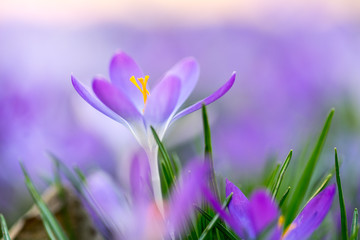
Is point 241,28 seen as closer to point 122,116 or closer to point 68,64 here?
point 68,64

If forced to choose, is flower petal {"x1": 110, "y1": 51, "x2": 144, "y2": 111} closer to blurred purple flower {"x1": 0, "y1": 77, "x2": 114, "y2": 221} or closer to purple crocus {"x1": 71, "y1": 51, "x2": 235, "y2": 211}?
purple crocus {"x1": 71, "y1": 51, "x2": 235, "y2": 211}

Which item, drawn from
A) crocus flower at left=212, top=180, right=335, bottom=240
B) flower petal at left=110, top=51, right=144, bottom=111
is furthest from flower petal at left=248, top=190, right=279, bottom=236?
flower petal at left=110, top=51, right=144, bottom=111

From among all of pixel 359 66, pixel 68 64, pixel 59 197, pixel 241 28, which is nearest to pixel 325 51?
pixel 359 66

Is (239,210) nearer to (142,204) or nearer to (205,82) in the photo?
(142,204)

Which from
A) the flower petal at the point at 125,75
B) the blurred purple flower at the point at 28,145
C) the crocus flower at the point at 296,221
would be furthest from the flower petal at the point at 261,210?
the blurred purple flower at the point at 28,145

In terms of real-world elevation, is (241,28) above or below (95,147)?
above

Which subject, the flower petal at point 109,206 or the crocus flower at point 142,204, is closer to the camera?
the crocus flower at point 142,204

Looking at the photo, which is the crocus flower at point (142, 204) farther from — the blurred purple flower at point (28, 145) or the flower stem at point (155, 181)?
the blurred purple flower at point (28, 145)
